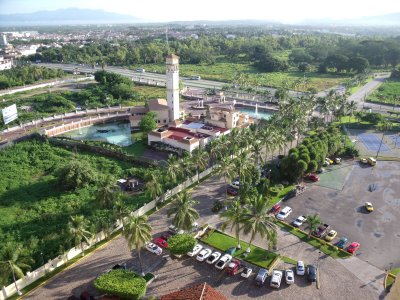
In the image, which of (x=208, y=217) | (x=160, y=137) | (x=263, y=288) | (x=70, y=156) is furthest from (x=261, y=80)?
(x=263, y=288)

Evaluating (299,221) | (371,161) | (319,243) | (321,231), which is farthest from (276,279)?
(371,161)

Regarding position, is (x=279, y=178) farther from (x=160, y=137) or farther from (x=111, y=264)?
(x=111, y=264)

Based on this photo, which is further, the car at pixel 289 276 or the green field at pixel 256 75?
the green field at pixel 256 75

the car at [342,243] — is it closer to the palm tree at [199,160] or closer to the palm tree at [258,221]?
the palm tree at [258,221]

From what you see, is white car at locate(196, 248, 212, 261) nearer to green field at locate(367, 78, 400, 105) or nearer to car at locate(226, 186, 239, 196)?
car at locate(226, 186, 239, 196)

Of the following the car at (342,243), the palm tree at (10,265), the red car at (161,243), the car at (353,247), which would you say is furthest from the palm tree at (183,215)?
the car at (353,247)

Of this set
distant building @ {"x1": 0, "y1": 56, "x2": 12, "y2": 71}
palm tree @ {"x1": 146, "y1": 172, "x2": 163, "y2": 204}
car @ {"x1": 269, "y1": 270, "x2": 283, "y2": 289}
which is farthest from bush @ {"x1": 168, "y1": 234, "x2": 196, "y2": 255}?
distant building @ {"x1": 0, "y1": 56, "x2": 12, "y2": 71}
